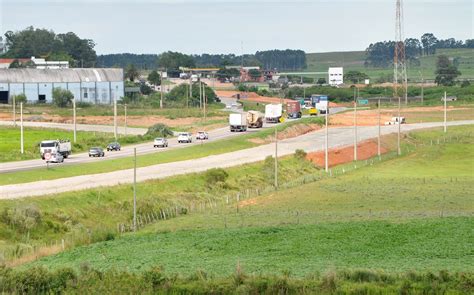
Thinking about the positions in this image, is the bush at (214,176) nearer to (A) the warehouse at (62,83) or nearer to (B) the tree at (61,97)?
(A) the warehouse at (62,83)

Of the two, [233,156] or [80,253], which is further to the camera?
[233,156]

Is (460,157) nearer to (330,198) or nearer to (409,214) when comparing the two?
(330,198)

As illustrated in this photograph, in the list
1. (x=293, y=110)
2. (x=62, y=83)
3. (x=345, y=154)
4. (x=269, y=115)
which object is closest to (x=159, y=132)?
(x=345, y=154)

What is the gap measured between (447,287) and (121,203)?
2910 centimetres

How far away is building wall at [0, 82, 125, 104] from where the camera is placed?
569ft

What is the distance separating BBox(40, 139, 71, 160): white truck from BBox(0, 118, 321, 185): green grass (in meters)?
3.97

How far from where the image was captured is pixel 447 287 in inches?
1470

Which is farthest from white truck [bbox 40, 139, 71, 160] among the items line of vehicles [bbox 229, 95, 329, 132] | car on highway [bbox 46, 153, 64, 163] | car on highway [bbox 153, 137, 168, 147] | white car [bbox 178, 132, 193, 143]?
line of vehicles [bbox 229, 95, 329, 132]

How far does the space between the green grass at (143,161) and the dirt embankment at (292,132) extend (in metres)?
1.04

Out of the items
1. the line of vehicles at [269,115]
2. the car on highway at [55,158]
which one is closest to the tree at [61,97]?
the line of vehicles at [269,115]

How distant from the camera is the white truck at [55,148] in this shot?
84562 millimetres

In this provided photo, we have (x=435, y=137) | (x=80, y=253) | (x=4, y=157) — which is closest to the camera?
(x=80, y=253)

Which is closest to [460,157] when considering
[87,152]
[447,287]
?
[87,152]

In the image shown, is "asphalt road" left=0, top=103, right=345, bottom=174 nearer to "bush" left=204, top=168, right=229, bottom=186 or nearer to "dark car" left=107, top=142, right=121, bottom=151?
"dark car" left=107, top=142, right=121, bottom=151
